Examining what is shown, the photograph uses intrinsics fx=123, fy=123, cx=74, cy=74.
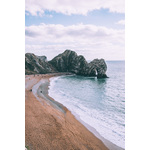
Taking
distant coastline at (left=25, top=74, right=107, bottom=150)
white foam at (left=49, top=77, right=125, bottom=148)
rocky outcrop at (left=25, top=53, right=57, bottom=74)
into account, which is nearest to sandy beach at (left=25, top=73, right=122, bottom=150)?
distant coastline at (left=25, top=74, right=107, bottom=150)

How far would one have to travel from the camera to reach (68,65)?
68.9 metres

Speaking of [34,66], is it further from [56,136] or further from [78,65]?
[56,136]

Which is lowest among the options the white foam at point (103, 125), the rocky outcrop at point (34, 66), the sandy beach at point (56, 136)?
the white foam at point (103, 125)

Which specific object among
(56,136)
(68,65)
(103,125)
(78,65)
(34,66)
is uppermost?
(68,65)

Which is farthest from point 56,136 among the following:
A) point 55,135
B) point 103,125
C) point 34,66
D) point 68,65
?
point 68,65

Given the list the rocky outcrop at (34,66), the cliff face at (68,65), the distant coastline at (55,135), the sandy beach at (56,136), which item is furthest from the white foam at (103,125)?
the rocky outcrop at (34,66)

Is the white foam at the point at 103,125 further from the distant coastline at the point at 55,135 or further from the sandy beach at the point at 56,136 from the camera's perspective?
the distant coastline at the point at 55,135

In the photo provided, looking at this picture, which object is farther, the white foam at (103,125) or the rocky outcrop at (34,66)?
the rocky outcrop at (34,66)

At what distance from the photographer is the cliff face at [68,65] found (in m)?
54.8

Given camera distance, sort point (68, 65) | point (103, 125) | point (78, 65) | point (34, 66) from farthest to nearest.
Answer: point (68, 65), point (78, 65), point (34, 66), point (103, 125)
